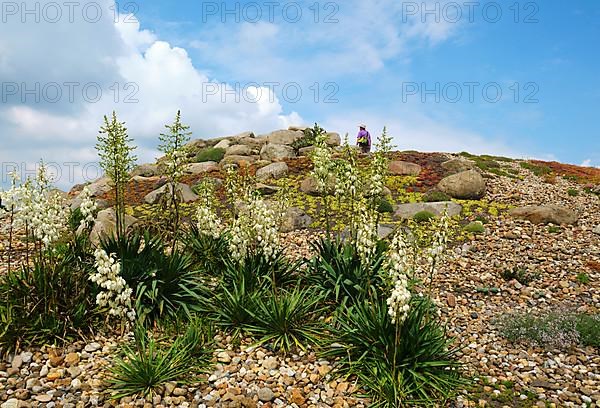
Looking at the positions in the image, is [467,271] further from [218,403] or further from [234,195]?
[218,403]

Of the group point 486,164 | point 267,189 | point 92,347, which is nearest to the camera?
point 92,347

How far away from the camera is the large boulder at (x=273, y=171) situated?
2432 cm

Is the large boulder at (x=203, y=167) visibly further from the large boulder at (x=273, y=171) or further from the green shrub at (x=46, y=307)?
the green shrub at (x=46, y=307)

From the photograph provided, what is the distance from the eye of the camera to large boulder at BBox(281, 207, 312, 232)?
16714 millimetres

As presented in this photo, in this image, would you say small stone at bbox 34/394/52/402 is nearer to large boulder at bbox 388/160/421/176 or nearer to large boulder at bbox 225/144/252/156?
large boulder at bbox 388/160/421/176

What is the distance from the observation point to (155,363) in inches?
270

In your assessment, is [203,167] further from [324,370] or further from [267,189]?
[324,370]

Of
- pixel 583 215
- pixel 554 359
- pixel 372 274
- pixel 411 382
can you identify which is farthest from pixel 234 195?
pixel 583 215

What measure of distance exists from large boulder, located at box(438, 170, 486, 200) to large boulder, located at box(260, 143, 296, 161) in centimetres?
1080

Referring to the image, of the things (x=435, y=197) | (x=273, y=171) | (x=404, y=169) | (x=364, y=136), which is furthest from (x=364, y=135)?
(x=435, y=197)

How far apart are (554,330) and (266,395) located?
5.89 meters

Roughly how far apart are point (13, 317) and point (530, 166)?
93.5 feet

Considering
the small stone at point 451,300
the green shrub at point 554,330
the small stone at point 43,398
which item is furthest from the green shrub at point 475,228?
the small stone at point 43,398

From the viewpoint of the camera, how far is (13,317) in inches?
306
